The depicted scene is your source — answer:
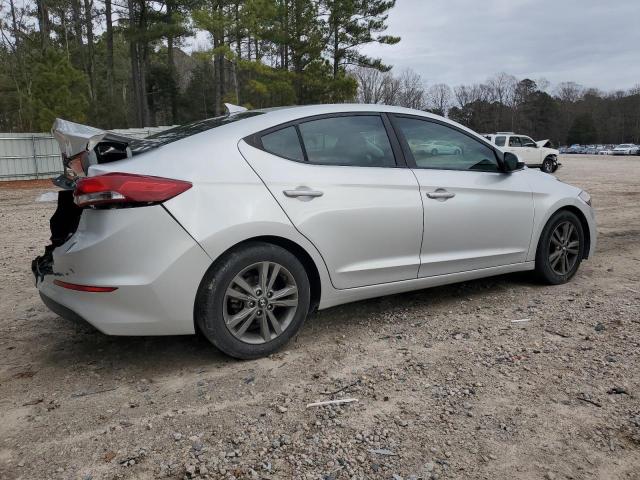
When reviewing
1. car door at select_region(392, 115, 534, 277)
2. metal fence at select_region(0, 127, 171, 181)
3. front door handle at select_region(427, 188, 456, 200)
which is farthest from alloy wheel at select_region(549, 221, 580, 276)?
metal fence at select_region(0, 127, 171, 181)

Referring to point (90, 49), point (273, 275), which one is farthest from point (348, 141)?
point (90, 49)

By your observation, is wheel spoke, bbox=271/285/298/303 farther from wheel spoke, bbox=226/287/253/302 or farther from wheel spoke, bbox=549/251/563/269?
wheel spoke, bbox=549/251/563/269

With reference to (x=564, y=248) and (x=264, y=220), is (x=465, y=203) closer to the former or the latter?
(x=564, y=248)

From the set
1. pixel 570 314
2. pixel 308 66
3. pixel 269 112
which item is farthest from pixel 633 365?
pixel 308 66

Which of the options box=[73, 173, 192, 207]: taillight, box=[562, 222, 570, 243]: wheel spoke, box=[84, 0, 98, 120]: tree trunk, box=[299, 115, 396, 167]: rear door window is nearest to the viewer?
box=[73, 173, 192, 207]: taillight

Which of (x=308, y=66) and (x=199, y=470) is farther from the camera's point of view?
(x=308, y=66)

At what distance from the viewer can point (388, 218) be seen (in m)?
3.58

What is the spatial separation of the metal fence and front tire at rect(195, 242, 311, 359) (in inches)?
804

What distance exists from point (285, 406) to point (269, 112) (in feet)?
6.25

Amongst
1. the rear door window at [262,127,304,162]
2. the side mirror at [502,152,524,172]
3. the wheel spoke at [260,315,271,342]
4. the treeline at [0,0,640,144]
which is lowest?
the wheel spoke at [260,315,271,342]

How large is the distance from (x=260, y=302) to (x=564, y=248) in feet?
9.85

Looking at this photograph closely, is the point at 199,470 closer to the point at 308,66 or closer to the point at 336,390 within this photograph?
the point at 336,390

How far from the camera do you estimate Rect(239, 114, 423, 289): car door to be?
3246mm

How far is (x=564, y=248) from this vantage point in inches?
186
